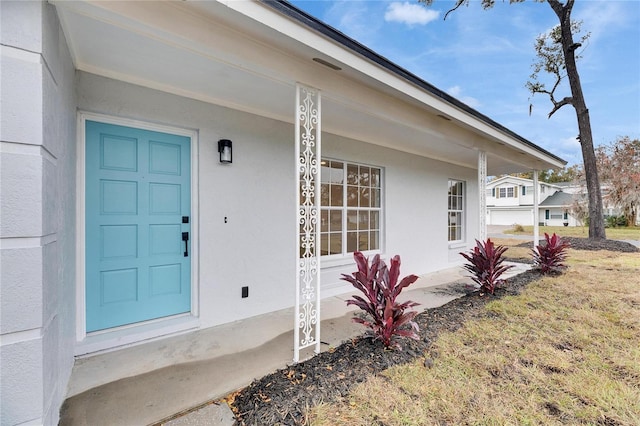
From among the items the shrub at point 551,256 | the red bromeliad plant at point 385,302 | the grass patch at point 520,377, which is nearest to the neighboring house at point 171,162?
the red bromeliad plant at point 385,302

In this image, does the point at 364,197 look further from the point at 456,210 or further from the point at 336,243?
the point at 456,210

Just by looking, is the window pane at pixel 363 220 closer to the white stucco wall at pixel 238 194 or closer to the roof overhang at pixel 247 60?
the white stucco wall at pixel 238 194

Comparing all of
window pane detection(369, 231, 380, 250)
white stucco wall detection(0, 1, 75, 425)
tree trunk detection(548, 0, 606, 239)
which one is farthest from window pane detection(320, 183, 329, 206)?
tree trunk detection(548, 0, 606, 239)

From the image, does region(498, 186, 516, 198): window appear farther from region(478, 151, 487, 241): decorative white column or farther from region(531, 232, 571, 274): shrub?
region(478, 151, 487, 241): decorative white column

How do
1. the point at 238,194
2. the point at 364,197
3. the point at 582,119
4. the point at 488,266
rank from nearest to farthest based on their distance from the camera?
the point at 238,194, the point at 488,266, the point at 364,197, the point at 582,119

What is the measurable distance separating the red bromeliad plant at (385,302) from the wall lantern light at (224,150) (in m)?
2.09

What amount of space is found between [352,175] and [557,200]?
33.7 m

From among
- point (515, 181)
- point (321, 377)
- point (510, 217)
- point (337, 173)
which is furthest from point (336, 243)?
point (515, 181)

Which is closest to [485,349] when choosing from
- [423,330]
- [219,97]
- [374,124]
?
[423,330]

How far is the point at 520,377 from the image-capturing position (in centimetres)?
261

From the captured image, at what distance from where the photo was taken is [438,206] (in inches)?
294

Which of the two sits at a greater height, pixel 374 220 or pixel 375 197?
pixel 375 197

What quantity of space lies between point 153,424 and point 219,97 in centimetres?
343

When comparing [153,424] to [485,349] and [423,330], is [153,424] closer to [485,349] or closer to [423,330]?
[423,330]
